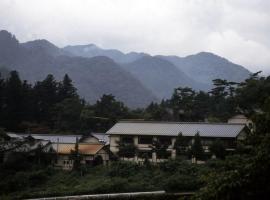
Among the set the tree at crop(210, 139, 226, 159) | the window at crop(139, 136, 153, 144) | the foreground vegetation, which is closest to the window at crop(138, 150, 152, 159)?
the window at crop(139, 136, 153, 144)

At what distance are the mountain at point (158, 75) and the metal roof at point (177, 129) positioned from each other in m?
118

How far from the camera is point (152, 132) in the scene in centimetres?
3672

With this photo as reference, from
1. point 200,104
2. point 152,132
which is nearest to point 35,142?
point 152,132

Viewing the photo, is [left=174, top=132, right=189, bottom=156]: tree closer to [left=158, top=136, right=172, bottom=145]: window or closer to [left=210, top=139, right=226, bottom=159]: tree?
[left=158, top=136, right=172, bottom=145]: window

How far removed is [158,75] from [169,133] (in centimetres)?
13694

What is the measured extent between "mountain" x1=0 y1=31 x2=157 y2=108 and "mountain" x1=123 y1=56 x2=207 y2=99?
28634 mm

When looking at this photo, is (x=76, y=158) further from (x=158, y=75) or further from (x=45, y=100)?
(x=158, y=75)

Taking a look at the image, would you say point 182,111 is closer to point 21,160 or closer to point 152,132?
point 152,132

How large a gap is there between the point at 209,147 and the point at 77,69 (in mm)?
102173

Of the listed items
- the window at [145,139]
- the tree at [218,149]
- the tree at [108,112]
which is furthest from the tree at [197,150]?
the tree at [108,112]

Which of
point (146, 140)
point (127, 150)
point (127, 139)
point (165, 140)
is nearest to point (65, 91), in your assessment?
point (127, 139)

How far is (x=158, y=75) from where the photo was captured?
17238 centimetres

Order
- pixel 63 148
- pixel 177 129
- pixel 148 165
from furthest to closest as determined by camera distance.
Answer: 1. pixel 63 148
2. pixel 177 129
3. pixel 148 165

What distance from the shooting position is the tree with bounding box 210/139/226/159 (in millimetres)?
32094
